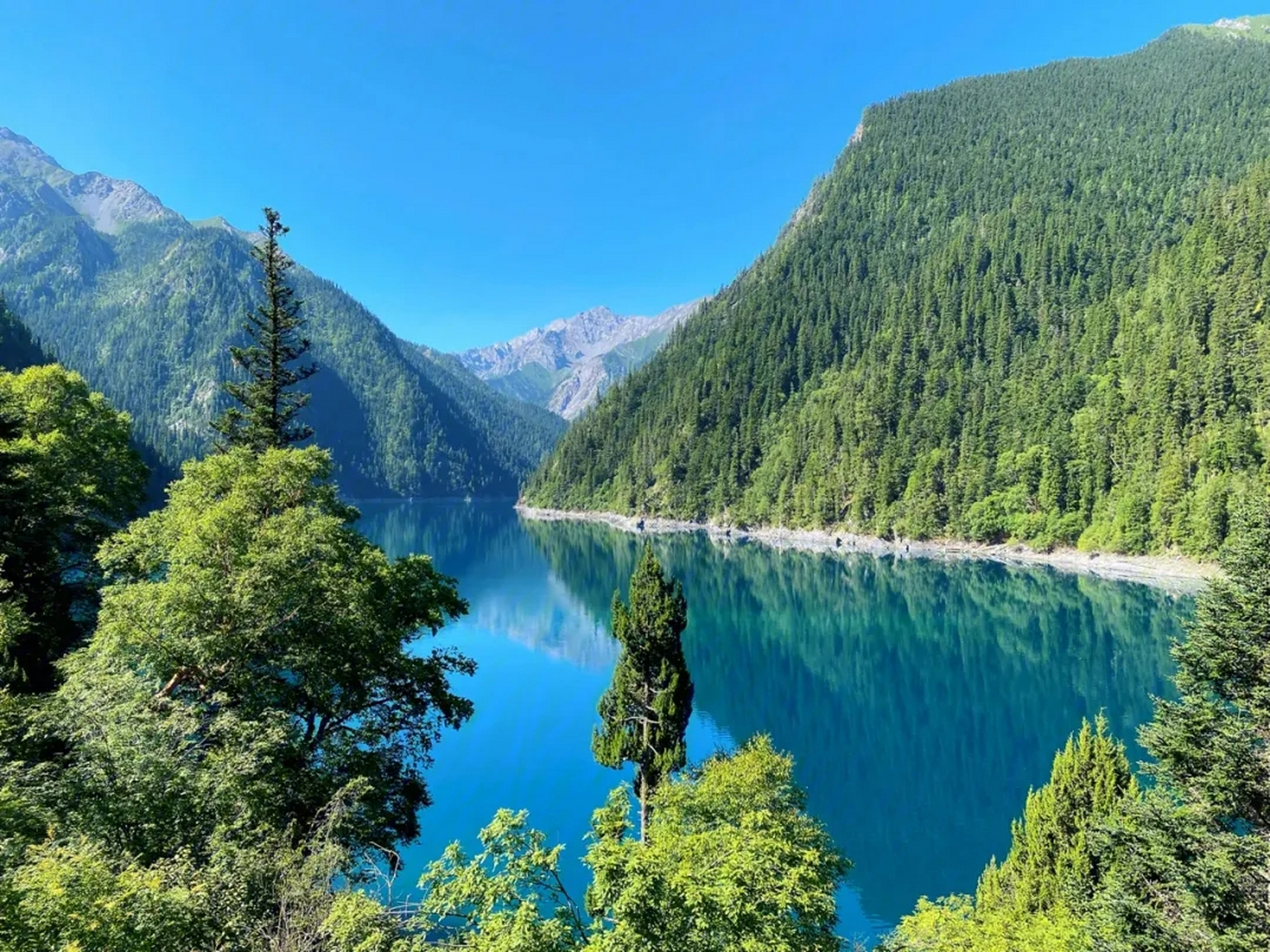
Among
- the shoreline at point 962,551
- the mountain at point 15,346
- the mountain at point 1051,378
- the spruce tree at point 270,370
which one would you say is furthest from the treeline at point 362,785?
the mountain at point 15,346

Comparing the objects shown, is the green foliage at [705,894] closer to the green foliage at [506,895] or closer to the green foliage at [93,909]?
the green foliage at [506,895]

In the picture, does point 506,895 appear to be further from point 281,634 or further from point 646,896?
point 281,634

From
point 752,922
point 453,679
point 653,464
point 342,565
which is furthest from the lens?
point 653,464

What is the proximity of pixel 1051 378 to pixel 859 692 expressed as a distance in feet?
346

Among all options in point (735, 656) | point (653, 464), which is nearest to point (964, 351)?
point (653, 464)

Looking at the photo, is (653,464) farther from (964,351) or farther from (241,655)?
(241,655)

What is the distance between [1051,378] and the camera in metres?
126

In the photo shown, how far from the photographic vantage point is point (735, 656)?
5866 cm

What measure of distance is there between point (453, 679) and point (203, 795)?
44488 mm

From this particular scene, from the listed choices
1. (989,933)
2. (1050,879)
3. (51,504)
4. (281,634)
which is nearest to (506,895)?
(989,933)

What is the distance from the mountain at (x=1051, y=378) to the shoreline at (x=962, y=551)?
2256mm

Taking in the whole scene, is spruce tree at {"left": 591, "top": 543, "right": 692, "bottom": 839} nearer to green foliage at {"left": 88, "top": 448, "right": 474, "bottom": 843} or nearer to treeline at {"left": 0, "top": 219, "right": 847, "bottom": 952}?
treeline at {"left": 0, "top": 219, "right": 847, "bottom": 952}

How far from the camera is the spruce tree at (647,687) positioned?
23.8 metres

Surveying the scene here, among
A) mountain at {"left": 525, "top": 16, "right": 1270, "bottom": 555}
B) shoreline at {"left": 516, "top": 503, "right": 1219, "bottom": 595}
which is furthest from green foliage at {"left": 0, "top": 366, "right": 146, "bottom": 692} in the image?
mountain at {"left": 525, "top": 16, "right": 1270, "bottom": 555}
